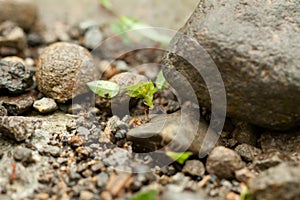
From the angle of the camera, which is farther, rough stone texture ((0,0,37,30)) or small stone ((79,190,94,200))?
rough stone texture ((0,0,37,30))


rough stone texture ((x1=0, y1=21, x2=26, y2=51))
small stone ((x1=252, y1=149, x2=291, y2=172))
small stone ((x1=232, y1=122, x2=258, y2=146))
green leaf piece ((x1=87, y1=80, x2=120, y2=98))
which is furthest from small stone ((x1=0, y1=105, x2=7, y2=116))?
small stone ((x1=252, y1=149, x2=291, y2=172))

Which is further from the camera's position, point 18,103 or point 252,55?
point 18,103

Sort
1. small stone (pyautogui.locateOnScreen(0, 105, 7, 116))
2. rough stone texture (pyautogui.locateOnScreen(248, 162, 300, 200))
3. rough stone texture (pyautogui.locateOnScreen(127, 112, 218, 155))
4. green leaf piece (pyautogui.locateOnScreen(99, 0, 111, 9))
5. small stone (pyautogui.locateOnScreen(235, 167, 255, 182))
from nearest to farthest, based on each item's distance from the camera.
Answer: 1. rough stone texture (pyautogui.locateOnScreen(248, 162, 300, 200))
2. small stone (pyautogui.locateOnScreen(235, 167, 255, 182))
3. rough stone texture (pyautogui.locateOnScreen(127, 112, 218, 155))
4. small stone (pyautogui.locateOnScreen(0, 105, 7, 116))
5. green leaf piece (pyautogui.locateOnScreen(99, 0, 111, 9))

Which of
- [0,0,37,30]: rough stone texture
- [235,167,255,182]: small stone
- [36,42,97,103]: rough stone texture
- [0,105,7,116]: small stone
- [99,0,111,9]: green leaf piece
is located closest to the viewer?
[235,167,255,182]: small stone

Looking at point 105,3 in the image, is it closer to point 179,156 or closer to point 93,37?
point 93,37

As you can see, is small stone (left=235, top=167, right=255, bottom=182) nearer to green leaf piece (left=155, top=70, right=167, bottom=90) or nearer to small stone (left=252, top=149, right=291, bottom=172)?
small stone (left=252, top=149, right=291, bottom=172)

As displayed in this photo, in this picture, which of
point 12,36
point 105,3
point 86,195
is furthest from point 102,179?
point 105,3
